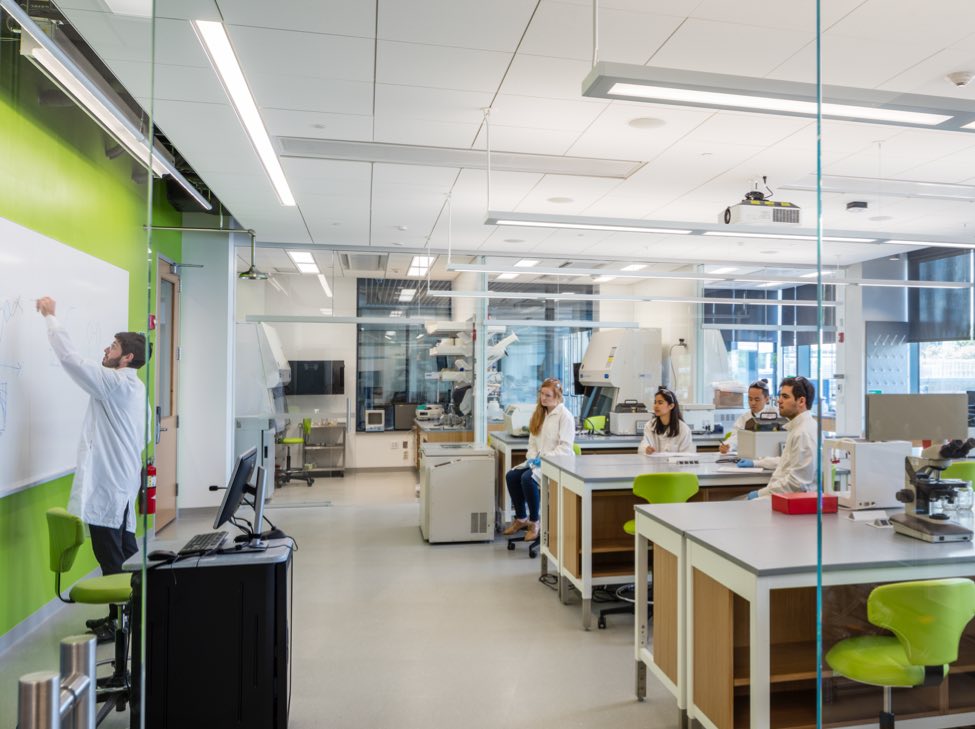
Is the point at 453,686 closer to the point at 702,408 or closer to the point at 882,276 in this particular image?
the point at 882,276

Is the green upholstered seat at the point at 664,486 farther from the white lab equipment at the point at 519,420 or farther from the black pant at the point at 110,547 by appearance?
the black pant at the point at 110,547

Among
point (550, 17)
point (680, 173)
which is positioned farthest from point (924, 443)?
point (680, 173)

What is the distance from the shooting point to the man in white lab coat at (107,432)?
1.29m

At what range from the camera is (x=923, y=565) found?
4.42 ft

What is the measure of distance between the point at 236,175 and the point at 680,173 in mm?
3328

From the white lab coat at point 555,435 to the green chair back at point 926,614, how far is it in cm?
411

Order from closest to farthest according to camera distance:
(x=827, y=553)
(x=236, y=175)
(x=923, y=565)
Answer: (x=923, y=565) < (x=827, y=553) < (x=236, y=175)

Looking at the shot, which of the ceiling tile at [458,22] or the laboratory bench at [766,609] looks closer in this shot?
the laboratory bench at [766,609]

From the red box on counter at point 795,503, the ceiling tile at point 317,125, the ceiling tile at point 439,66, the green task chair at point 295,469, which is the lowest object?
the green task chair at point 295,469

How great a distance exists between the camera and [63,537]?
1.56 metres

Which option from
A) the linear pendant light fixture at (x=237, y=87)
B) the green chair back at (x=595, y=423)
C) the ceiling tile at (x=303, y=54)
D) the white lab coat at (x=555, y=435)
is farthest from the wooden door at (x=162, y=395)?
the green chair back at (x=595, y=423)

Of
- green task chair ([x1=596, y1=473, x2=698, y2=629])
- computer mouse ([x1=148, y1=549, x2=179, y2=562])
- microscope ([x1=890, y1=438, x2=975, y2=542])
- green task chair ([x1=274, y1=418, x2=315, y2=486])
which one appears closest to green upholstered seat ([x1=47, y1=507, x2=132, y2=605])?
computer mouse ([x1=148, y1=549, x2=179, y2=562])

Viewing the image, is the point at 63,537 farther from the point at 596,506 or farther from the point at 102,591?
the point at 596,506

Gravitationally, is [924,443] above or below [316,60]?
below
